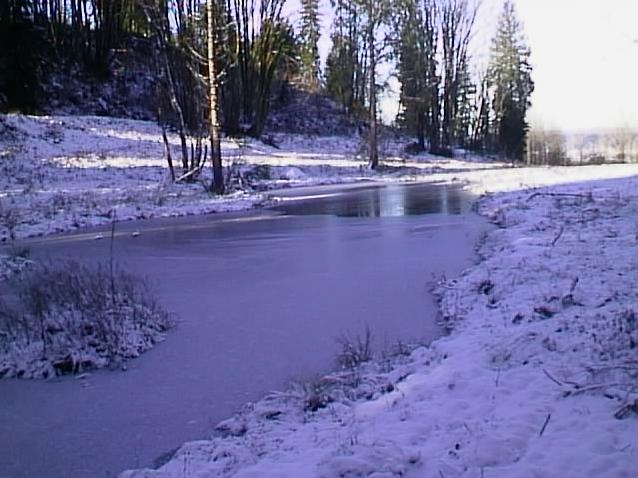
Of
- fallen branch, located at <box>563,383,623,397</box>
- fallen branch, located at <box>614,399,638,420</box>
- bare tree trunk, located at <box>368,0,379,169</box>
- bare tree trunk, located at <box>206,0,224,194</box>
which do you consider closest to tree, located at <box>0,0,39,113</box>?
bare tree trunk, located at <box>206,0,224,194</box>

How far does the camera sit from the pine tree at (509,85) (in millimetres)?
45875

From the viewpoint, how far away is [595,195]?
45.3 ft

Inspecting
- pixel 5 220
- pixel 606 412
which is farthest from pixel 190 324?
pixel 5 220

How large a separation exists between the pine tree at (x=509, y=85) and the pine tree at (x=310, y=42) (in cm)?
1283

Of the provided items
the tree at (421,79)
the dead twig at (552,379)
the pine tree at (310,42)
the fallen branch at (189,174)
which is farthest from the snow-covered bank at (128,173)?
the pine tree at (310,42)

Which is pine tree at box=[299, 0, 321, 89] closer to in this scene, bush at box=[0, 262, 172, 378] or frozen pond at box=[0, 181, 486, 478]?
frozen pond at box=[0, 181, 486, 478]

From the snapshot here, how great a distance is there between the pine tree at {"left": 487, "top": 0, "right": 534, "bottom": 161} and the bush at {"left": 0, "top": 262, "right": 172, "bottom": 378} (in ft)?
144

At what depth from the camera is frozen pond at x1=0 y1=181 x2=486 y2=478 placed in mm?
3854

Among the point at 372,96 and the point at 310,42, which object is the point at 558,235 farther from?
the point at 310,42

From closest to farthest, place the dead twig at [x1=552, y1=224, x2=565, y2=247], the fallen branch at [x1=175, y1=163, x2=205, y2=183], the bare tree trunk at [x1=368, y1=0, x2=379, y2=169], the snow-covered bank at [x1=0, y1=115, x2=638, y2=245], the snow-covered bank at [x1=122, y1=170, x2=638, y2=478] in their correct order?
the snow-covered bank at [x1=122, y1=170, x2=638, y2=478] < the dead twig at [x1=552, y1=224, x2=565, y2=247] < the snow-covered bank at [x1=0, y1=115, x2=638, y2=245] < the fallen branch at [x1=175, y1=163, x2=205, y2=183] < the bare tree trunk at [x1=368, y1=0, x2=379, y2=169]

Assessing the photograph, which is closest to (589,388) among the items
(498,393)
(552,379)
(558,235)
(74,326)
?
(552,379)

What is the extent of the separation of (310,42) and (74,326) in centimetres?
4614

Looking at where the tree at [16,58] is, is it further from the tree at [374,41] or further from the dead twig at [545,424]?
the dead twig at [545,424]

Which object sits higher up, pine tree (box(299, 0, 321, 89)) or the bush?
pine tree (box(299, 0, 321, 89))
